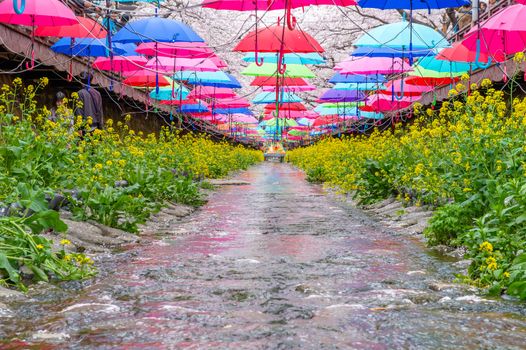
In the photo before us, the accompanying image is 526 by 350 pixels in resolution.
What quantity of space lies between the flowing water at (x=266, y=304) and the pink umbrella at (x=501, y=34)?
11.8 ft

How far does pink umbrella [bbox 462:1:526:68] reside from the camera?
879 centimetres

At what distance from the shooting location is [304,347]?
300cm

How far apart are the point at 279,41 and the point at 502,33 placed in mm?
4025

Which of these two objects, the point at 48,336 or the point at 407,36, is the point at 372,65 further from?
the point at 48,336

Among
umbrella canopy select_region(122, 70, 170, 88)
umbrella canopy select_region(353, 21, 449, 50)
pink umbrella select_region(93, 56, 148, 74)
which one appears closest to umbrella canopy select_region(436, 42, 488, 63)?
umbrella canopy select_region(353, 21, 449, 50)

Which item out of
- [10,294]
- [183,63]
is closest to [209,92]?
[183,63]

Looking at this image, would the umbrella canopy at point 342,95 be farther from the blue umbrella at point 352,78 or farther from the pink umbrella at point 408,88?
the pink umbrella at point 408,88

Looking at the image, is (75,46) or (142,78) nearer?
(75,46)

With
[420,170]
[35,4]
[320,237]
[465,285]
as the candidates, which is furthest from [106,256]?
[35,4]

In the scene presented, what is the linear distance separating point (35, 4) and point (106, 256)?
18.9 feet

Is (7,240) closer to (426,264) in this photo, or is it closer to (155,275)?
(155,275)

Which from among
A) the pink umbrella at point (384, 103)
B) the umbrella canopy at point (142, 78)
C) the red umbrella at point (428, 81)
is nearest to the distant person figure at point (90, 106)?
the umbrella canopy at point (142, 78)

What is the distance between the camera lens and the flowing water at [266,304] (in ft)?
10.4

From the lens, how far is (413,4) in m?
11.8
